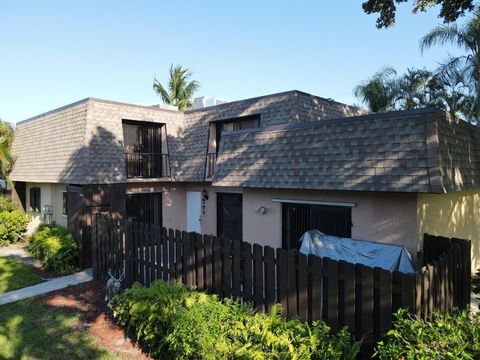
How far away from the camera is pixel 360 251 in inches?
300

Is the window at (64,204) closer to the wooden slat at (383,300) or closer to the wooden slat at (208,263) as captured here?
the wooden slat at (208,263)

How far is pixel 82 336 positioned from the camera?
237 inches

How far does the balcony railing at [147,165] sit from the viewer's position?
13.9 meters

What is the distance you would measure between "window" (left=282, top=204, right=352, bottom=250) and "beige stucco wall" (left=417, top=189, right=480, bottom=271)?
5.14ft

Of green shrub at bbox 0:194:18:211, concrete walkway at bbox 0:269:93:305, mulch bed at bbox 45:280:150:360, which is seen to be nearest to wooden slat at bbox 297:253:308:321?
mulch bed at bbox 45:280:150:360

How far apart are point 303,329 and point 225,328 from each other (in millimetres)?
1076

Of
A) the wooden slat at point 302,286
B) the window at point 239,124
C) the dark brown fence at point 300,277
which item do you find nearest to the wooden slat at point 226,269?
the dark brown fence at point 300,277

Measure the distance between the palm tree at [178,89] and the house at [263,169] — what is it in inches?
695

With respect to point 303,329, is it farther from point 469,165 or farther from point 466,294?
point 469,165

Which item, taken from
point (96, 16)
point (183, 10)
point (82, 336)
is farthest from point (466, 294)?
point (96, 16)

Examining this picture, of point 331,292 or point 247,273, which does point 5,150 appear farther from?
point 331,292

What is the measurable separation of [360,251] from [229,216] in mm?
6630

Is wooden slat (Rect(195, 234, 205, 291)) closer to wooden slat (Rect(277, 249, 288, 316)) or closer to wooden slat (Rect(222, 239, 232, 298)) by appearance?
wooden slat (Rect(222, 239, 232, 298))

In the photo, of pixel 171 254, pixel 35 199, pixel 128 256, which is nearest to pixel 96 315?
pixel 128 256
